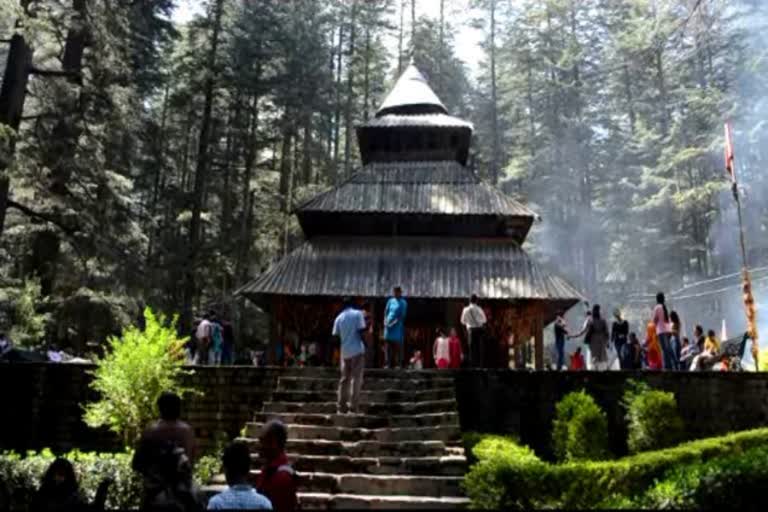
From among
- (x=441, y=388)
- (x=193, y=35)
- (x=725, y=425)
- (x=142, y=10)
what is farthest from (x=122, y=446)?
(x=193, y=35)

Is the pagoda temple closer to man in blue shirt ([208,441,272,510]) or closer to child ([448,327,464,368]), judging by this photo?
child ([448,327,464,368])

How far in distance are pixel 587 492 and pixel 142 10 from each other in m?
24.6

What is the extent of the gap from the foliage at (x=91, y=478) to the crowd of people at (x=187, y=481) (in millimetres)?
2969

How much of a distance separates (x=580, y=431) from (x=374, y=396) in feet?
10.4

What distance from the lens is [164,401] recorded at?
5.50 meters

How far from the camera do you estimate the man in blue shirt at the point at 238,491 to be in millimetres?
3832

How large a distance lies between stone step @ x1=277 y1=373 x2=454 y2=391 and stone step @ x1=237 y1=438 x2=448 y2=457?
183 cm

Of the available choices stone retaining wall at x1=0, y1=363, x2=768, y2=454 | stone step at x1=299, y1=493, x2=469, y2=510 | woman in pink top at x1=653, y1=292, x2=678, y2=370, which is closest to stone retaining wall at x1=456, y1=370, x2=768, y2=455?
stone retaining wall at x1=0, y1=363, x2=768, y2=454

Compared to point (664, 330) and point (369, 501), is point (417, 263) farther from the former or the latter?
point (369, 501)

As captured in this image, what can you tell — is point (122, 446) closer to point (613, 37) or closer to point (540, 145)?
point (540, 145)

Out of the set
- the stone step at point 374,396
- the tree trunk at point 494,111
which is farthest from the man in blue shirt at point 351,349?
the tree trunk at point 494,111

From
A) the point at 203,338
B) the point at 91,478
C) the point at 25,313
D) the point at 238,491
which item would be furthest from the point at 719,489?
the point at 25,313

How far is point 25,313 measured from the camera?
15.4 m

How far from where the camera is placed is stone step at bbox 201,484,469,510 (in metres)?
7.77
